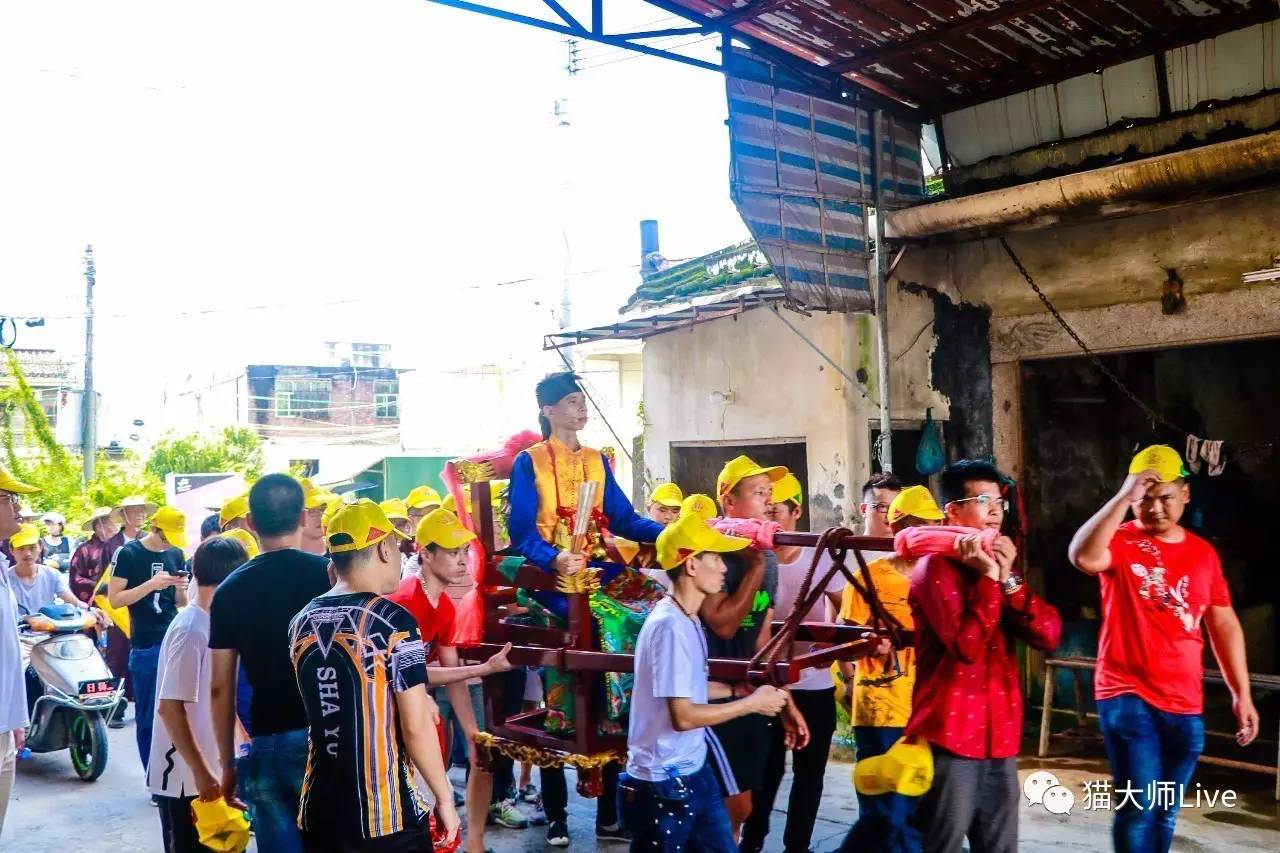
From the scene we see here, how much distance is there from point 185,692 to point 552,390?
2.16 m

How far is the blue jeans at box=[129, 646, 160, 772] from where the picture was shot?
659 cm

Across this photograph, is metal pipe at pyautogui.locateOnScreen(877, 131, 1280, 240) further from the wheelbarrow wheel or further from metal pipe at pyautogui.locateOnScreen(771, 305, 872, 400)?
the wheelbarrow wheel

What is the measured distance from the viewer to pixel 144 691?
685 centimetres

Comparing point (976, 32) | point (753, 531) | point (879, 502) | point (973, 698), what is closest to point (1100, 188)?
point (976, 32)

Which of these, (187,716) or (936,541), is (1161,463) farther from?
(187,716)

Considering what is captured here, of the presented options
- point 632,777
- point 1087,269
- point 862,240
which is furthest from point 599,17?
point 632,777

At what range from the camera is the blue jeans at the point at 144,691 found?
259 inches

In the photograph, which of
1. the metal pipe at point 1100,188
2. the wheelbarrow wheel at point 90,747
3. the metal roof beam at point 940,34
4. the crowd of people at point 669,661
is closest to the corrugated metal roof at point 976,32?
the metal roof beam at point 940,34

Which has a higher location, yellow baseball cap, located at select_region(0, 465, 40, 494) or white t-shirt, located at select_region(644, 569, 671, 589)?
yellow baseball cap, located at select_region(0, 465, 40, 494)

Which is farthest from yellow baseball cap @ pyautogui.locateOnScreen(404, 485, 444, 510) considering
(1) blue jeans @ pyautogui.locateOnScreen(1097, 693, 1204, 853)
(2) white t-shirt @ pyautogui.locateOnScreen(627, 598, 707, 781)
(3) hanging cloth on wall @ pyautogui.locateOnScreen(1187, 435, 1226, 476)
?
(3) hanging cloth on wall @ pyautogui.locateOnScreen(1187, 435, 1226, 476)

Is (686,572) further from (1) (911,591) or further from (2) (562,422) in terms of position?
(2) (562,422)

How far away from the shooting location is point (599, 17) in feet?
23.1

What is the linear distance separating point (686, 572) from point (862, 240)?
5537 millimetres

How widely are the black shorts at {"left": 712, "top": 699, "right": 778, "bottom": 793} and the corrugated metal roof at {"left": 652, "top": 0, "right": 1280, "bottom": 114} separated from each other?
4651mm
